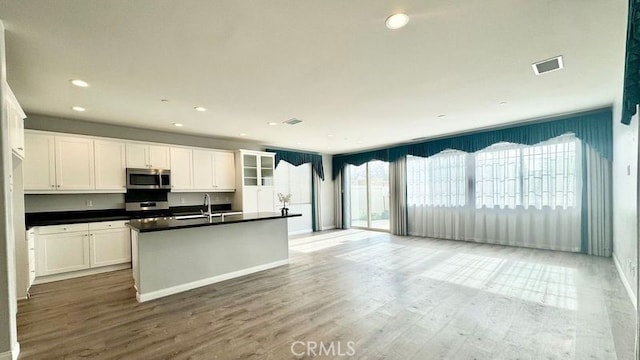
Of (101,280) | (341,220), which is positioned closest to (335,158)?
(341,220)

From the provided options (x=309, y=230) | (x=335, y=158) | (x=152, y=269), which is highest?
(x=335, y=158)

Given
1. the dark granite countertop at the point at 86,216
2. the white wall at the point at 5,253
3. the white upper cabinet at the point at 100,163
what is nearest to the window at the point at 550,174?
the white upper cabinet at the point at 100,163

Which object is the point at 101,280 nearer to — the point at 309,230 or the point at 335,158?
the point at 309,230

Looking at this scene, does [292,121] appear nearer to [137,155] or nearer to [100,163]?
[137,155]

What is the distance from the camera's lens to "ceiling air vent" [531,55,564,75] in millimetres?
2596

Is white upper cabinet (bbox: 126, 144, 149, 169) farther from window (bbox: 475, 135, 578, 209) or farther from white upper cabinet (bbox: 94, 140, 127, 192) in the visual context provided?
window (bbox: 475, 135, 578, 209)

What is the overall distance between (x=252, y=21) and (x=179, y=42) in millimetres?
707

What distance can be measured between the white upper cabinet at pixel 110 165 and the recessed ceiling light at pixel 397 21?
4895 mm

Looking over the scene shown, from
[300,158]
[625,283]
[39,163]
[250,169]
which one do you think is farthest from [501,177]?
[39,163]

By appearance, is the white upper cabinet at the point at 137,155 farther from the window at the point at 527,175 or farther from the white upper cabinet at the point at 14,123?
the window at the point at 527,175

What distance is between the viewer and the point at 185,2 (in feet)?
5.62

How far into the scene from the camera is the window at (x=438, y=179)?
6.17m

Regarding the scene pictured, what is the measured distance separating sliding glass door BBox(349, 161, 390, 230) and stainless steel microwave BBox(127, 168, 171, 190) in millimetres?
5413

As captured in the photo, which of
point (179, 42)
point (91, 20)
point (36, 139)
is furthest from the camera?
point (36, 139)
